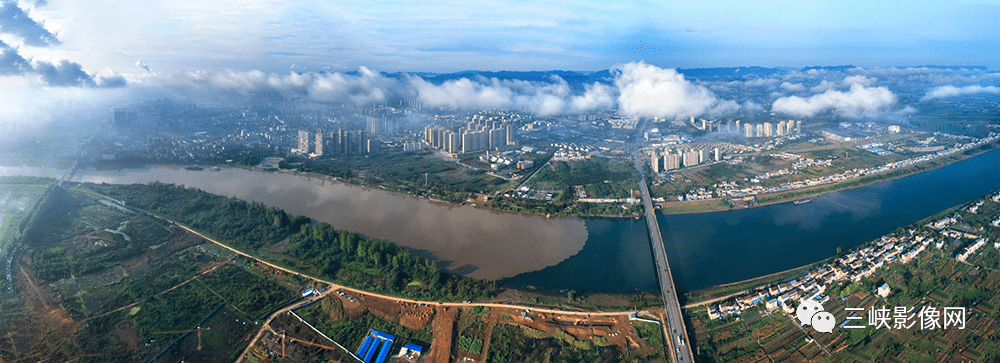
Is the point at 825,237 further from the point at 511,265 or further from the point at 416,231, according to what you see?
the point at 416,231

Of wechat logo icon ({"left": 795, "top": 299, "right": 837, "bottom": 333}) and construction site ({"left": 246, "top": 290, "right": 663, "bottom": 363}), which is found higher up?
wechat logo icon ({"left": 795, "top": 299, "right": 837, "bottom": 333})

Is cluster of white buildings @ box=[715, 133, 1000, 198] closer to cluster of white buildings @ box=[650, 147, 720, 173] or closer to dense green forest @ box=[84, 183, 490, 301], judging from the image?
cluster of white buildings @ box=[650, 147, 720, 173]

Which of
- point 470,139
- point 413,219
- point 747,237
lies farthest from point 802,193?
point 470,139

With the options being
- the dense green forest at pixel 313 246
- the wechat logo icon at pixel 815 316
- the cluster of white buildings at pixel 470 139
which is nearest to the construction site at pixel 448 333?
the dense green forest at pixel 313 246

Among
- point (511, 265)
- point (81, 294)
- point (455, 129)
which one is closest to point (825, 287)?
point (511, 265)

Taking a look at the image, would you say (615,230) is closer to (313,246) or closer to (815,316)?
(815,316)

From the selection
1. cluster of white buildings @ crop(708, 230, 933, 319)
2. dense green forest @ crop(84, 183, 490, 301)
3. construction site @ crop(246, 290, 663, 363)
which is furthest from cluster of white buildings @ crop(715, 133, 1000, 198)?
dense green forest @ crop(84, 183, 490, 301)
